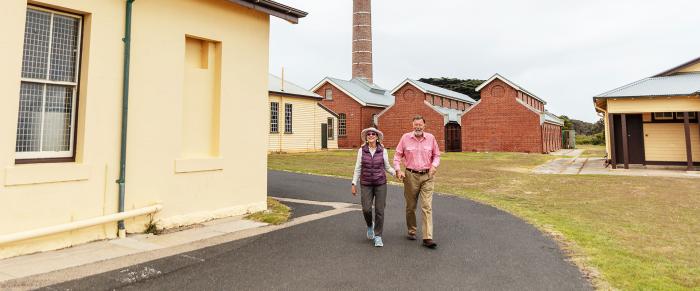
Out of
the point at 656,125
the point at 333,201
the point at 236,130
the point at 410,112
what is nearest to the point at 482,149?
the point at 410,112

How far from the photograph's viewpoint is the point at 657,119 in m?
19.2

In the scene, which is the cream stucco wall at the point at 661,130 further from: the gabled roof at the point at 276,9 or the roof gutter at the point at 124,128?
the roof gutter at the point at 124,128

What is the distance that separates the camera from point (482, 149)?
35312 millimetres

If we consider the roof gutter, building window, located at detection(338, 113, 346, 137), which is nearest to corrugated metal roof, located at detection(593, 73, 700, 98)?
the roof gutter

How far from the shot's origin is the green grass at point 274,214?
721 centimetres

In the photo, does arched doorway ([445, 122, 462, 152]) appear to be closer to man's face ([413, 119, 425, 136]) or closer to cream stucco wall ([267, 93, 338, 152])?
cream stucco wall ([267, 93, 338, 152])

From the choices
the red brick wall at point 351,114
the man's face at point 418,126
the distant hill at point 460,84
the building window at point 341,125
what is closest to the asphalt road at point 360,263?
the man's face at point 418,126

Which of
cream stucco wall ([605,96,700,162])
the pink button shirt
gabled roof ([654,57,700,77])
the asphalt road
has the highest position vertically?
gabled roof ([654,57,700,77])

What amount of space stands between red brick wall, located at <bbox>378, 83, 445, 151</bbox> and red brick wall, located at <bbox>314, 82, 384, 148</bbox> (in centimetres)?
210

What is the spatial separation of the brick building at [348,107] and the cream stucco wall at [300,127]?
7.99m

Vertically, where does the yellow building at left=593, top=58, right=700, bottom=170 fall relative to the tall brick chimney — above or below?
below

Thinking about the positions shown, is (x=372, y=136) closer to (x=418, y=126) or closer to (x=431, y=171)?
(x=418, y=126)

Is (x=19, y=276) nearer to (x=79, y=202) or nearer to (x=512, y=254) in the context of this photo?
(x=79, y=202)

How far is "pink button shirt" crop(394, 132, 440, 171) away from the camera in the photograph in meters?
5.82
